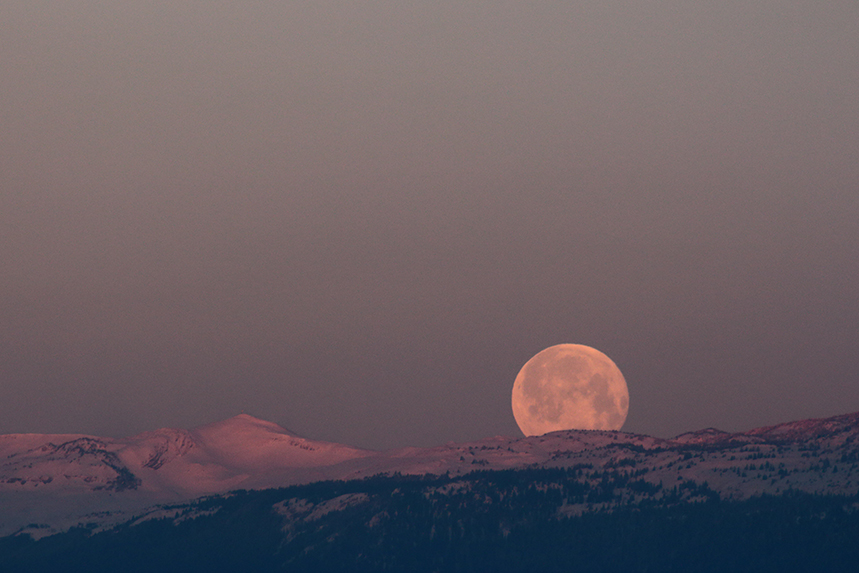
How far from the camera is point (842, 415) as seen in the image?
168 meters

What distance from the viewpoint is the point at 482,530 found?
13700 cm

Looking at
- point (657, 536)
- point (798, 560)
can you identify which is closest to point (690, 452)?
point (657, 536)

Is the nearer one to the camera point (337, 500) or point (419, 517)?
point (419, 517)

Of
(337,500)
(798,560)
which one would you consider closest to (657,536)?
(798,560)

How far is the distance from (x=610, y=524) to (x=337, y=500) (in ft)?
155

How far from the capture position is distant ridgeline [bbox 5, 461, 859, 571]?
375 feet

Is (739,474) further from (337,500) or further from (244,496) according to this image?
(244,496)

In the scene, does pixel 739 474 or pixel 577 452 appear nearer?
pixel 739 474

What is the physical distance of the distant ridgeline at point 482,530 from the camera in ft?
375

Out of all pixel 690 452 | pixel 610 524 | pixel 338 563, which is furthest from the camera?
pixel 690 452

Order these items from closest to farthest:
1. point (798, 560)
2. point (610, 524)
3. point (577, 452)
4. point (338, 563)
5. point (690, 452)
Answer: point (798, 560)
point (610, 524)
point (338, 563)
point (690, 452)
point (577, 452)

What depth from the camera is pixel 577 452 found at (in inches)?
7131

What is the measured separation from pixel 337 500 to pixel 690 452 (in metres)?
52.7

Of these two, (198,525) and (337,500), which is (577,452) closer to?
(337,500)
